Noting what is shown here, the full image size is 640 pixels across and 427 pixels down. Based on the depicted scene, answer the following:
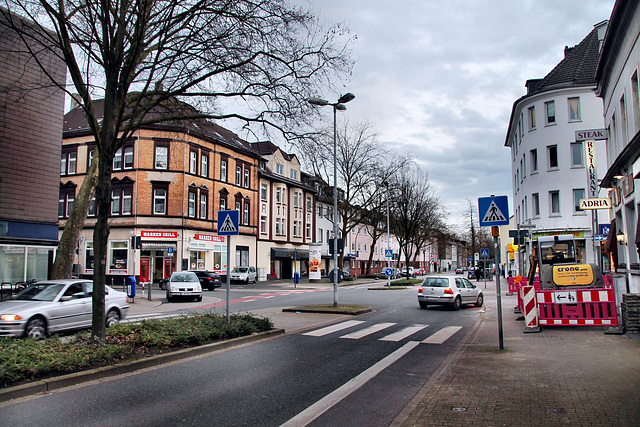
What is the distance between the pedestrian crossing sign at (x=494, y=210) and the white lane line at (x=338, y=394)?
3.27m

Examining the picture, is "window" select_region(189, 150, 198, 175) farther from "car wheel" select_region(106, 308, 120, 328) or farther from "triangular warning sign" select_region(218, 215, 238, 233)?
"triangular warning sign" select_region(218, 215, 238, 233)

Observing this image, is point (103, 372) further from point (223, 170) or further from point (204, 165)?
point (223, 170)

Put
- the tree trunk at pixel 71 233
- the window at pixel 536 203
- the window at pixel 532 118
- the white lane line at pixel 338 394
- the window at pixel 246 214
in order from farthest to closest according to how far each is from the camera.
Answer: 1. the window at pixel 246 214
2. the window at pixel 532 118
3. the window at pixel 536 203
4. the tree trunk at pixel 71 233
5. the white lane line at pixel 338 394

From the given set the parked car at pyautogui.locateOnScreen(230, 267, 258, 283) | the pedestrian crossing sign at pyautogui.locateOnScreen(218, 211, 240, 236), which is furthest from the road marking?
the parked car at pyautogui.locateOnScreen(230, 267, 258, 283)

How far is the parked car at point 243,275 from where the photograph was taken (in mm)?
45562

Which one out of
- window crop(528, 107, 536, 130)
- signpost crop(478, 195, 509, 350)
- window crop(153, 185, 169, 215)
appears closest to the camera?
signpost crop(478, 195, 509, 350)

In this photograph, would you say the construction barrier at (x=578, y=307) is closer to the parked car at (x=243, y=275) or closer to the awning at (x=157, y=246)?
the awning at (x=157, y=246)

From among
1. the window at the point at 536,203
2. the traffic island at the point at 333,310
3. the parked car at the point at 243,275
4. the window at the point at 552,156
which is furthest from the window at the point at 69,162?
the window at the point at 552,156

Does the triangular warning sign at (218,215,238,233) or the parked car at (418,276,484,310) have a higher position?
the triangular warning sign at (218,215,238,233)

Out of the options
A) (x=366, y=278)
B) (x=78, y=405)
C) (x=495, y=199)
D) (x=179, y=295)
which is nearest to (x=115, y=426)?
(x=78, y=405)

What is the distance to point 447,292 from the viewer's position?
67.1ft

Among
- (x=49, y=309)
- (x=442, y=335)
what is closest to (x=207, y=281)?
(x=49, y=309)

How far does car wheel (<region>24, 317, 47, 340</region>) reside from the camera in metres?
11.0

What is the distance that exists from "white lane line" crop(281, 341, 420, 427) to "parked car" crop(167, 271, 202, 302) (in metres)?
17.4
